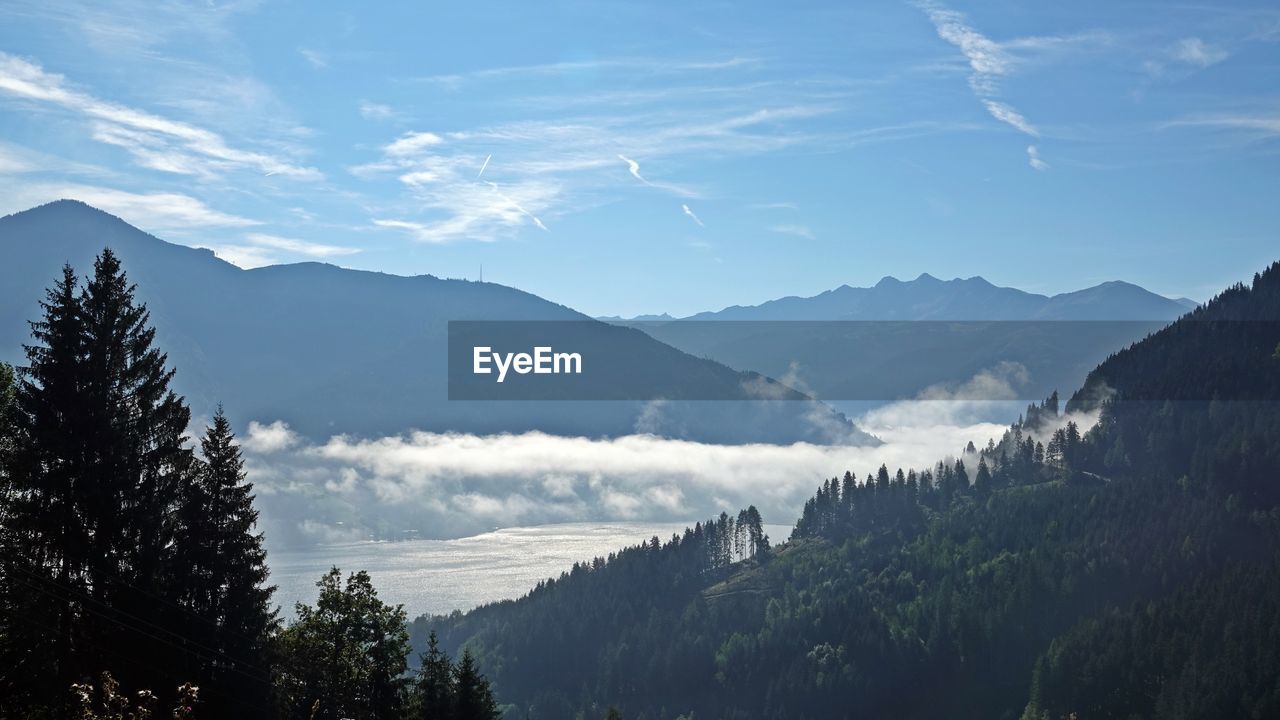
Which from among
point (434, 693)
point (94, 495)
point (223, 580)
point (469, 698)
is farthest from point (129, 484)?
point (469, 698)

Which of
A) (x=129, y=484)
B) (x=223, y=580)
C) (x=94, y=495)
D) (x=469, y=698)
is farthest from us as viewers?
(x=469, y=698)

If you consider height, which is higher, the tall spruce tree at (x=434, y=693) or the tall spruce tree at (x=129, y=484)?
the tall spruce tree at (x=129, y=484)

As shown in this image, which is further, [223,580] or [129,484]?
[223,580]

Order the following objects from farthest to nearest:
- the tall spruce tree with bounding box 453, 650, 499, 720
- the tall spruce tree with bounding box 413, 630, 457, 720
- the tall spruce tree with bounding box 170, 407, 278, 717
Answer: the tall spruce tree with bounding box 453, 650, 499, 720, the tall spruce tree with bounding box 413, 630, 457, 720, the tall spruce tree with bounding box 170, 407, 278, 717

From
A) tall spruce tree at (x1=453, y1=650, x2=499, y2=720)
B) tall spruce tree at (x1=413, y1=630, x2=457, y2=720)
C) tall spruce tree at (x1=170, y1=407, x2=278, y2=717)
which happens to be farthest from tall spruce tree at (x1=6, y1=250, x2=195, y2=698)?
tall spruce tree at (x1=453, y1=650, x2=499, y2=720)

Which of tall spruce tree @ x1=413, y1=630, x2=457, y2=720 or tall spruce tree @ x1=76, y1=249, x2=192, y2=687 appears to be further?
tall spruce tree @ x1=413, y1=630, x2=457, y2=720

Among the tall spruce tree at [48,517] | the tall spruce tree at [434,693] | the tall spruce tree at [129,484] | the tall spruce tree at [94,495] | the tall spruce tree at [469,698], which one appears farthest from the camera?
Answer: the tall spruce tree at [469,698]

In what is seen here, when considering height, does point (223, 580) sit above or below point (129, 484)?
below

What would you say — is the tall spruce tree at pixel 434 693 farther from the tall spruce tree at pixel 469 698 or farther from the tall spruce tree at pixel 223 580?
the tall spruce tree at pixel 223 580

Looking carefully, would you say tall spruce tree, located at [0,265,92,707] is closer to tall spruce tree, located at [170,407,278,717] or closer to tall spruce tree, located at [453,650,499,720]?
tall spruce tree, located at [170,407,278,717]

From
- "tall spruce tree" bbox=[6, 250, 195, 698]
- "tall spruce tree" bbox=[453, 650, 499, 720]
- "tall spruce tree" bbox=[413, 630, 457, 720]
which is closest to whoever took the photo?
"tall spruce tree" bbox=[6, 250, 195, 698]

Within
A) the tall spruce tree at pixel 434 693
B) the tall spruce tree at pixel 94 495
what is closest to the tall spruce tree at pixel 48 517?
the tall spruce tree at pixel 94 495

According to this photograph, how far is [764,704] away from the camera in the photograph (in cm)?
19975

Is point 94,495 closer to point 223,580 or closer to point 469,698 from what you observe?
point 223,580
